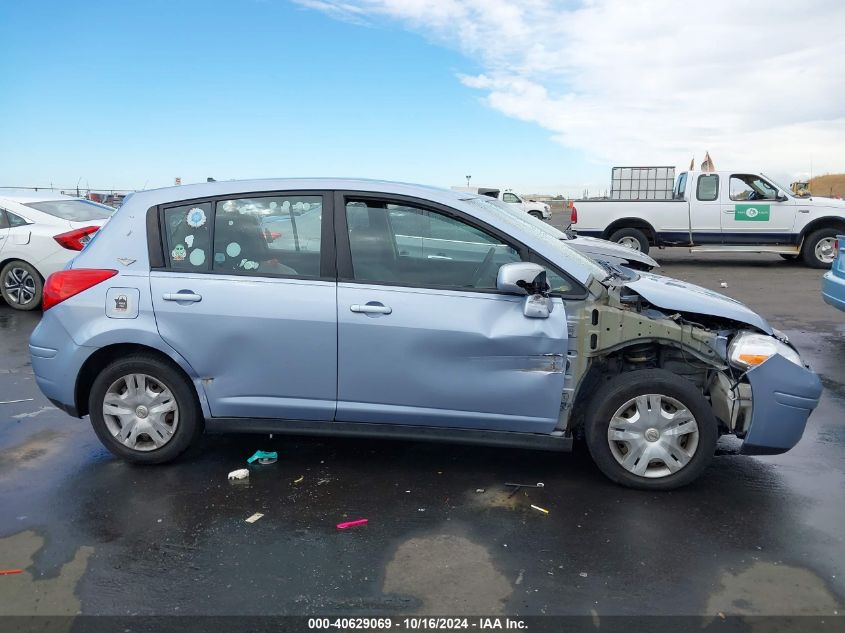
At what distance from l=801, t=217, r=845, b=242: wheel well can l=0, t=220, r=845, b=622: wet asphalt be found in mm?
10749

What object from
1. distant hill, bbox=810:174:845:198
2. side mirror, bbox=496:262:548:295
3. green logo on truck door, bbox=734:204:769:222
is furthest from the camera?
distant hill, bbox=810:174:845:198

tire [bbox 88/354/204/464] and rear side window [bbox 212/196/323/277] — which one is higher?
rear side window [bbox 212/196/323/277]

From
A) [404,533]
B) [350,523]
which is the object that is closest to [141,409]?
[350,523]

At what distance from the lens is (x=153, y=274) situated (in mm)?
4336

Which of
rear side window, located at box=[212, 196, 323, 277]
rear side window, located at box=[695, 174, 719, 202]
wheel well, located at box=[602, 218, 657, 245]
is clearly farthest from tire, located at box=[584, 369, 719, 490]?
rear side window, located at box=[695, 174, 719, 202]

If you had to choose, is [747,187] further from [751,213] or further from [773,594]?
[773,594]

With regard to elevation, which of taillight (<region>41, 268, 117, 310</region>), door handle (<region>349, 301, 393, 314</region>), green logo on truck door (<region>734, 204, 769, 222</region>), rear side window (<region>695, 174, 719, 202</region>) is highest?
rear side window (<region>695, 174, 719, 202</region>)

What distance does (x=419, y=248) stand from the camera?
425 cm

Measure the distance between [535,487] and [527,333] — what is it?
0.93m

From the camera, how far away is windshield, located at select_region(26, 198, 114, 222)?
10.1 metres

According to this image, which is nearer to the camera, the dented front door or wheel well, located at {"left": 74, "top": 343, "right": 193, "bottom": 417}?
the dented front door

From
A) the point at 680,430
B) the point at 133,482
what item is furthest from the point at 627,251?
the point at 133,482

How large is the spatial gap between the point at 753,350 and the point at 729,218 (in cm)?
1192

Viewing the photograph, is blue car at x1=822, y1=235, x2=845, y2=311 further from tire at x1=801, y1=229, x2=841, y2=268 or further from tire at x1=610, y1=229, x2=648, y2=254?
tire at x1=801, y1=229, x2=841, y2=268
